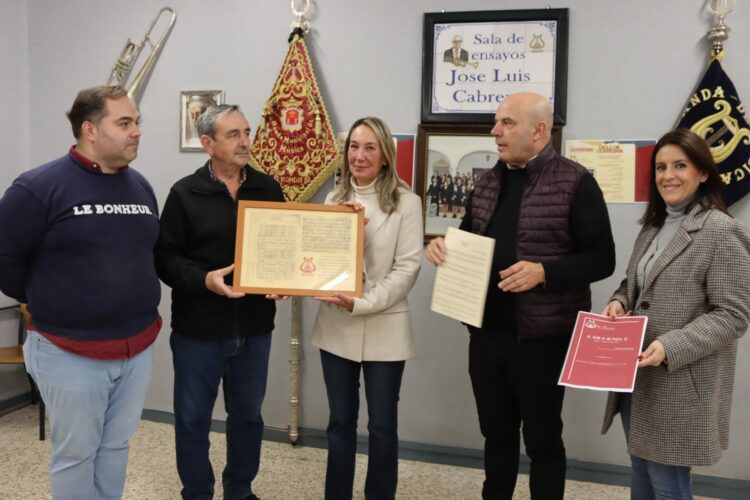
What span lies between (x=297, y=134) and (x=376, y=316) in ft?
3.93

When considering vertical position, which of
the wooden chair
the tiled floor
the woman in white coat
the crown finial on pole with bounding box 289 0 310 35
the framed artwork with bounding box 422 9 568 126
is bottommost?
the tiled floor

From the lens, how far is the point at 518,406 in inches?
85.4

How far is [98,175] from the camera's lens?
6.13ft

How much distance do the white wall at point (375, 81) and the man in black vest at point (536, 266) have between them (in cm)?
92

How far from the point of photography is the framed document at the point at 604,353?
1.69 metres

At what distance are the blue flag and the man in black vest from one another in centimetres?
100

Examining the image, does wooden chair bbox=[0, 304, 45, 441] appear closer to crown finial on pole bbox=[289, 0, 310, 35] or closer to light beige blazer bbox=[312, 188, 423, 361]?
light beige blazer bbox=[312, 188, 423, 361]

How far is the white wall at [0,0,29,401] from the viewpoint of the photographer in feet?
11.1

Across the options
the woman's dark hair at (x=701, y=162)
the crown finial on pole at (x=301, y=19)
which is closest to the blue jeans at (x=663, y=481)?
the woman's dark hair at (x=701, y=162)

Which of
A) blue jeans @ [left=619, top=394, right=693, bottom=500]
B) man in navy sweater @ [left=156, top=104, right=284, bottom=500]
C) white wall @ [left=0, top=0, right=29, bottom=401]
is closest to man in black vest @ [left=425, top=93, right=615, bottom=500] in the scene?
blue jeans @ [left=619, top=394, right=693, bottom=500]

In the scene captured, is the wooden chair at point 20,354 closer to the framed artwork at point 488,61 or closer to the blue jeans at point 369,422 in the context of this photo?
the blue jeans at point 369,422

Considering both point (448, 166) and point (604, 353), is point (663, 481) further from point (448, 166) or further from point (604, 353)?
point (448, 166)

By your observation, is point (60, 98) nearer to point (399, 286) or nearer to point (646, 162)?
point (399, 286)

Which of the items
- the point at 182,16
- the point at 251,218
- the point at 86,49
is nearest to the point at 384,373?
the point at 251,218
